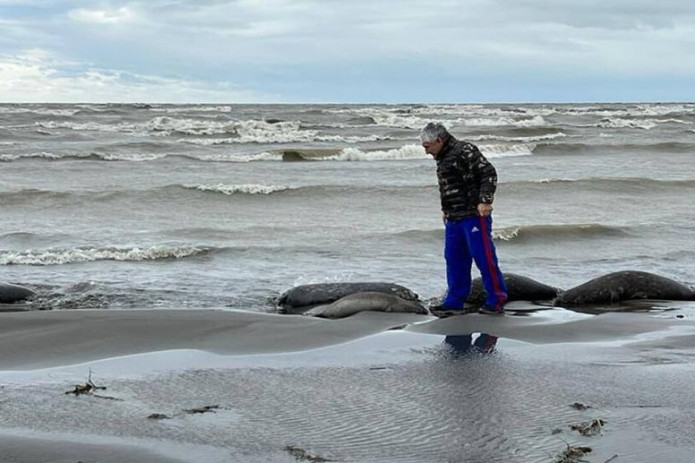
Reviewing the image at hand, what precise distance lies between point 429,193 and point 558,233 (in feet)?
19.5

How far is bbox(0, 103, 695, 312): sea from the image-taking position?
11.3 metres

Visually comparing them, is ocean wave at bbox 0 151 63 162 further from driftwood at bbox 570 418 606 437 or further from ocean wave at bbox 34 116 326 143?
driftwood at bbox 570 418 606 437

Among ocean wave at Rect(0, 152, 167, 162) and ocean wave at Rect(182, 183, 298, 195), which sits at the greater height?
ocean wave at Rect(0, 152, 167, 162)

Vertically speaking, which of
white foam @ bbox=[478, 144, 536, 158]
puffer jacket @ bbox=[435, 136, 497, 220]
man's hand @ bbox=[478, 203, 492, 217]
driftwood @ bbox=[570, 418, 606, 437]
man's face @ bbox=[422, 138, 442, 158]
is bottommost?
driftwood @ bbox=[570, 418, 606, 437]

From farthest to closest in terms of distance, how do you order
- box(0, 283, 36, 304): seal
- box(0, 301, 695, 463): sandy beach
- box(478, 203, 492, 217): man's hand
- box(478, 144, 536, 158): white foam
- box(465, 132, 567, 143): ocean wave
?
box(465, 132, 567, 143): ocean wave < box(478, 144, 536, 158): white foam < box(0, 283, 36, 304): seal < box(478, 203, 492, 217): man's hand < box(0, 301, 695, 463): sandy beach

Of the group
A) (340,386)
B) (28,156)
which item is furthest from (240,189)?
(340,386)

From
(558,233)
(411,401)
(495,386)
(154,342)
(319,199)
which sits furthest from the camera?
(319,199)

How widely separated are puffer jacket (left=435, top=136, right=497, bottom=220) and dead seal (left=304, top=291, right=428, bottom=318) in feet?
3.04

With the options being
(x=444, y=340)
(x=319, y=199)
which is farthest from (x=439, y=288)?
(x=319, y=199)

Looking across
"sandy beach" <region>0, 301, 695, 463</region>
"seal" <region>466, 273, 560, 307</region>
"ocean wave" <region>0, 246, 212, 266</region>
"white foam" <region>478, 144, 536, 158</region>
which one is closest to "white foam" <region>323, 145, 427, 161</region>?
"white foam" <region>478, 144, 536, 158</region>

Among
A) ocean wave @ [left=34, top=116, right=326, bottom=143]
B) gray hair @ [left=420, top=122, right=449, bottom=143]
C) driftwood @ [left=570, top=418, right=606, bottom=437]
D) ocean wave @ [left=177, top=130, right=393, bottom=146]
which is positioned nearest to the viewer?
driftwood @ [left=570, top=418, right=606, bottom=437]

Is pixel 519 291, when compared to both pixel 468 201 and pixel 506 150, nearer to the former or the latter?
pixel 468 201

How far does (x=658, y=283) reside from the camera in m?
10.1

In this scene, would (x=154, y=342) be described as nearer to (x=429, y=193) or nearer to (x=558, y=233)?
(x=558, y=233)
